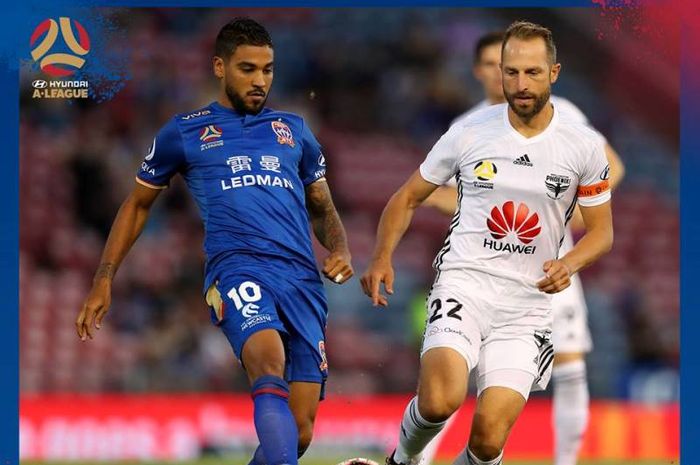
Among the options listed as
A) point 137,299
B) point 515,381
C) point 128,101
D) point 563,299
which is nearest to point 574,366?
point 563,299

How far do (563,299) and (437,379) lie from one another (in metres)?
2.65

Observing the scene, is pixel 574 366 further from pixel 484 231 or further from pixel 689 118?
pixel 484 231

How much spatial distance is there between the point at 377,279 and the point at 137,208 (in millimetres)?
1309

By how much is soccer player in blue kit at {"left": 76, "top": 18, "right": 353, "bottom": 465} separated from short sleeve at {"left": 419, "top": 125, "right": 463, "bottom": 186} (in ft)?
1.88

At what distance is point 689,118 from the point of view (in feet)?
28.2

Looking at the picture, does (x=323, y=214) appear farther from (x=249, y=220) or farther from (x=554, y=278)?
(x=554, y=278)

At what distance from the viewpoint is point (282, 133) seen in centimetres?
681

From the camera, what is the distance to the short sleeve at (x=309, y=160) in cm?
692

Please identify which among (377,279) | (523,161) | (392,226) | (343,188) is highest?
(343,188)

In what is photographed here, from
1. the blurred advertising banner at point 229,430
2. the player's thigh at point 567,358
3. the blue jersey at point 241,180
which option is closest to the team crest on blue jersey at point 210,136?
the blue jersey at point 241,180

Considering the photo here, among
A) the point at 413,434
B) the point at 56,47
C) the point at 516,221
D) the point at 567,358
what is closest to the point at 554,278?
the point at 516,221

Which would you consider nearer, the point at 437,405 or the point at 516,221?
the point at 437,405

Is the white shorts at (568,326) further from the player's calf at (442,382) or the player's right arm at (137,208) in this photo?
the player's right arm at (137,208)

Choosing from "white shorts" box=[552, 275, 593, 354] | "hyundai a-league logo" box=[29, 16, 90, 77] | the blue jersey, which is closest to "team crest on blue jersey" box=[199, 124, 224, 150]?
the blue jersey
